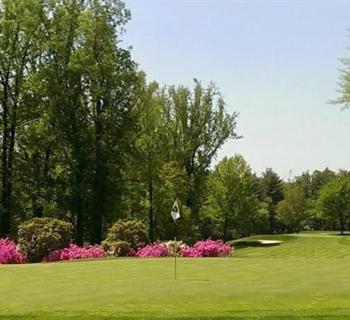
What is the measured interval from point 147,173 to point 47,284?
29.0m

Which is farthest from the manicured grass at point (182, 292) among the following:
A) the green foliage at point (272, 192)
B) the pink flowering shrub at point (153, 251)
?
the green foliage at point (272, 192)

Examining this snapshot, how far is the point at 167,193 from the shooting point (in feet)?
152

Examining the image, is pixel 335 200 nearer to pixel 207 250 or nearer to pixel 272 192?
pixel 272 192

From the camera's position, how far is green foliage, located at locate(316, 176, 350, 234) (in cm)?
7094

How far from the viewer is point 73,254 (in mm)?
26078

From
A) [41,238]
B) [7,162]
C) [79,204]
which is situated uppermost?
[7,162]

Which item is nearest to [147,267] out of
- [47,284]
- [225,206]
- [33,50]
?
[47,284]

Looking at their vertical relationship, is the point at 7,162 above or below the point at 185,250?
above

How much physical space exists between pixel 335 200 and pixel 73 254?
51.0m

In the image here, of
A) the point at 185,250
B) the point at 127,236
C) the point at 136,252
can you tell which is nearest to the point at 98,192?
the point at 127,236

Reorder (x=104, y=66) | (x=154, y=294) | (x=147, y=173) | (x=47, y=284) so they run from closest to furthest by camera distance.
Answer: (x=154, y=294) → (x=47, y=284) → (x=104, y=66) → (x=147, y=173)

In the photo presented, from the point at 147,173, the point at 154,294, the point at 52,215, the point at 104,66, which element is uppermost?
the point at 104,66

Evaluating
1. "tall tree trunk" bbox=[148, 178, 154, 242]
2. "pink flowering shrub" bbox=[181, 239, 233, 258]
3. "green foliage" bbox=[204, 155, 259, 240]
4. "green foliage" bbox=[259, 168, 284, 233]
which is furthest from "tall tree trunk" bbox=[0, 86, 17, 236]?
"green foliage" bbox=[259, 168, 284, 233]

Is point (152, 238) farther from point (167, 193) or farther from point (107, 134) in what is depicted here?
point (107, 134)
